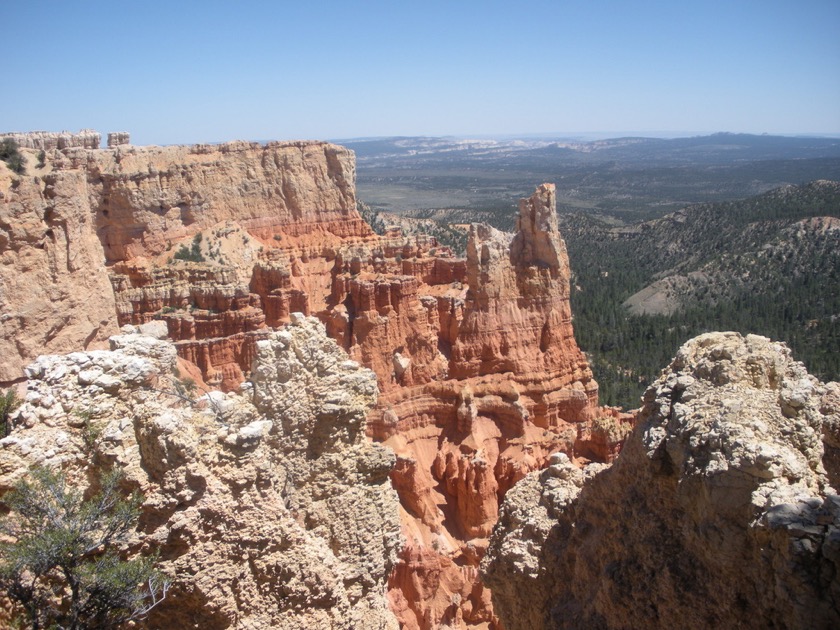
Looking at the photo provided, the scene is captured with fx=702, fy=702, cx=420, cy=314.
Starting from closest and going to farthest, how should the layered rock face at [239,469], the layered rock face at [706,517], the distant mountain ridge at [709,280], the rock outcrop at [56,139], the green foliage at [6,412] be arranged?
the layered rock face at [706,517]
the layered rock face at [239,469]
the green foliage at [6,412]
the rock outcrop at [56,139]
the distant mountain ridge at [709,280]

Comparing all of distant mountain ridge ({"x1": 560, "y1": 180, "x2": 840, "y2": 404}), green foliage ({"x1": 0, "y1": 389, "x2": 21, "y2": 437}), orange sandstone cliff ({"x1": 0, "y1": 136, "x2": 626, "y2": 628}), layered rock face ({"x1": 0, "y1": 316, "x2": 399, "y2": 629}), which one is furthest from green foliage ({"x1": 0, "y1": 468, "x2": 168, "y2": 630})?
distant mountain ridge ({"x1": 560, "y1": 180, "x2": 840, "y2": 404})

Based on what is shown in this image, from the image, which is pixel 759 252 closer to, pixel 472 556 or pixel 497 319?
pixel 497 319

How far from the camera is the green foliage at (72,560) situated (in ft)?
19.8

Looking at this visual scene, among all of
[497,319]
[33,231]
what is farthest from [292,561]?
[497,319]

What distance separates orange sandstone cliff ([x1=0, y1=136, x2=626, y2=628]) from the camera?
46.8 ft

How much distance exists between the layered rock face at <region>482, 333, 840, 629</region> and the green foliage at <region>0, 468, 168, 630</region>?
471 cm

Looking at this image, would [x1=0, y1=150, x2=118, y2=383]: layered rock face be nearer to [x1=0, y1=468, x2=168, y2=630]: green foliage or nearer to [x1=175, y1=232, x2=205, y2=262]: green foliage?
[x1=0, y1=468, x2=168, y2=630]: green foliage

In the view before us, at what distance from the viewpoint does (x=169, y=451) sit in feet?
21.7

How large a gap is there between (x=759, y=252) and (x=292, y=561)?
80363mm

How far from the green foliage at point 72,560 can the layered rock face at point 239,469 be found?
0.22 meters

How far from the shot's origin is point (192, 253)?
31969 millimetres

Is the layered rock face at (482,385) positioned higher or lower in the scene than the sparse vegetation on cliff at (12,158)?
lower

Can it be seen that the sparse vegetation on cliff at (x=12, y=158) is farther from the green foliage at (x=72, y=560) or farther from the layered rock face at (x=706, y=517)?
the layered rock face at (x=706, y=517)

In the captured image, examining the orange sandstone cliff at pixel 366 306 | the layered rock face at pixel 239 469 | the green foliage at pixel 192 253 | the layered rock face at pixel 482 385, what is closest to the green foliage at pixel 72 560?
the layered rock face at pixel 239 469
